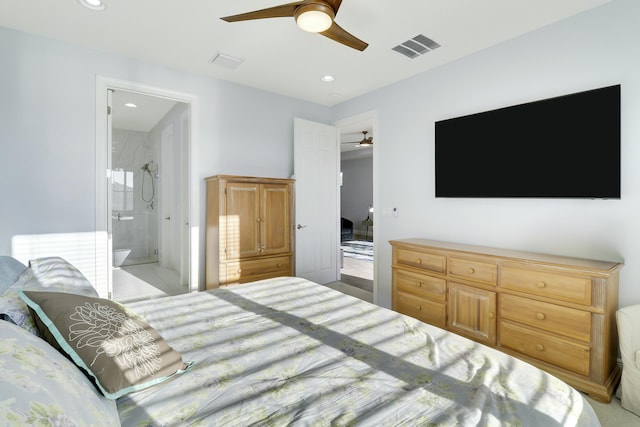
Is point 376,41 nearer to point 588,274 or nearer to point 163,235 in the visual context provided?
point 588,274

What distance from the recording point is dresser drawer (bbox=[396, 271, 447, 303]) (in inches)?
109

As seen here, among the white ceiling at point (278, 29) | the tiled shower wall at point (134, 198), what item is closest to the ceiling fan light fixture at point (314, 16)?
the white ceiling at point (278, 29)

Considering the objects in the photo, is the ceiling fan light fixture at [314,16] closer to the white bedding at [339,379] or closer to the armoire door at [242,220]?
the white bedding at [339,379]

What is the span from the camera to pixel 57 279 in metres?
1.46

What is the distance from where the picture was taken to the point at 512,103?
2.78m

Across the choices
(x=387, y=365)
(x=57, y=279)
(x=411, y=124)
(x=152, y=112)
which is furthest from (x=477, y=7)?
(x=152, y=112)

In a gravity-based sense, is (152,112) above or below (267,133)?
above

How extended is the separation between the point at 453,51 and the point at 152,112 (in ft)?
15.0

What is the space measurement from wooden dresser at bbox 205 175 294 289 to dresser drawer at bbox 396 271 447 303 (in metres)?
1.37

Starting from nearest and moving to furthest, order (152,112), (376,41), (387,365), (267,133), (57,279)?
(387,365) → (57,279) → (376,41) → (267,133) → (152,112)

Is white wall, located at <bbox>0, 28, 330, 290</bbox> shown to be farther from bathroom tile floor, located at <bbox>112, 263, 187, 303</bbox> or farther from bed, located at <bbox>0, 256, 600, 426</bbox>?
bed, located at <bbox>0, 256, 600, 426</bbox>

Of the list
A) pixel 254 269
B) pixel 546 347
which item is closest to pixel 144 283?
pixel 254 269

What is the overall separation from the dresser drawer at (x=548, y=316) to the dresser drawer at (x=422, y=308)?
52 centimetres

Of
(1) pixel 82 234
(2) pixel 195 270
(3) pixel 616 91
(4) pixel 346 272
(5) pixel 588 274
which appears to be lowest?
(4) pixel 346 272
